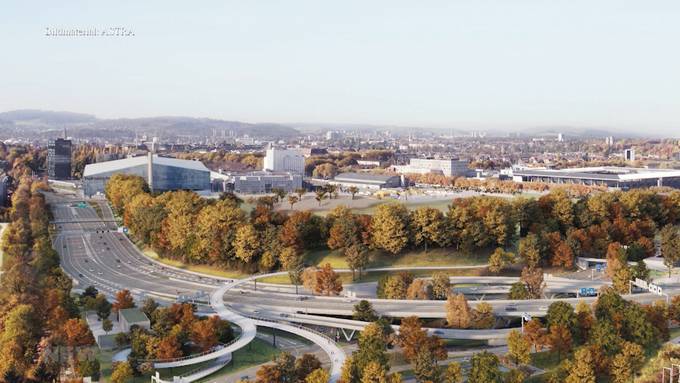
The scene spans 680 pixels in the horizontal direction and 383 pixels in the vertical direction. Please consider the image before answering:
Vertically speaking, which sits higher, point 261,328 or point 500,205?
point 500,205

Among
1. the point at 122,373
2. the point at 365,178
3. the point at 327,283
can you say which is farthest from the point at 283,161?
the point at 122,373

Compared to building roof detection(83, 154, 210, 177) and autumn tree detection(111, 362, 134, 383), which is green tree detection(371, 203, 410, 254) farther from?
building roof detection(83, 154, 210, 177)

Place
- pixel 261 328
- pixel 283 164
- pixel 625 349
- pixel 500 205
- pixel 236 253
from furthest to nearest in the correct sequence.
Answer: pixel 283 164, pixel 500 205, pixel 236 253, pixel 261 328, pixel 625 349

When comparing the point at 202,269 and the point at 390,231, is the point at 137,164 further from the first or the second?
the point at 390,231

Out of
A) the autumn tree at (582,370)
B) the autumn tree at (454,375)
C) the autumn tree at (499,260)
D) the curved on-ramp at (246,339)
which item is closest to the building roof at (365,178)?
the autumn tree at (499,260)

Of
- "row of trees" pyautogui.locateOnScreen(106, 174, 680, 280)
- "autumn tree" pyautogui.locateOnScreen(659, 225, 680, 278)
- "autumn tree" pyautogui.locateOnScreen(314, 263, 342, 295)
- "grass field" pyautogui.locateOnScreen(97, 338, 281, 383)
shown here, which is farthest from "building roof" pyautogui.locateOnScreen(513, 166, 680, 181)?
"grass field" pyautogui.locateOnScreen(97, 338, 281, 383)

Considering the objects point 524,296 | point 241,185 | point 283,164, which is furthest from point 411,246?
point 283,164

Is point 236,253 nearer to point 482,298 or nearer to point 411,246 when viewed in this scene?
point 411,246

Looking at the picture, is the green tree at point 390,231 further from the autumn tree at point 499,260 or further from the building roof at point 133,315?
the building roof at point 133,315
